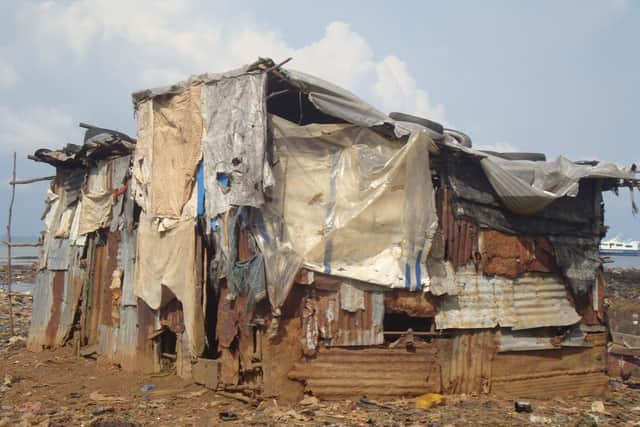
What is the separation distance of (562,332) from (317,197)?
4157mm

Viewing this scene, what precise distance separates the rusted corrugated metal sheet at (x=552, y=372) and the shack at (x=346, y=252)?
3cm

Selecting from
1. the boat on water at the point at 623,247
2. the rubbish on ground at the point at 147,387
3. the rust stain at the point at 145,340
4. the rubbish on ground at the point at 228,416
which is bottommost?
the rubbish on ground at the point at 228,416

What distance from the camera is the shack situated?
265 inches

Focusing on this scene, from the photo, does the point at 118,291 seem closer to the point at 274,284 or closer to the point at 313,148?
the point at 274,284

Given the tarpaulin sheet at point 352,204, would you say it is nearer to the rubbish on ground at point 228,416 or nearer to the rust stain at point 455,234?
the rust stain at point 455,234

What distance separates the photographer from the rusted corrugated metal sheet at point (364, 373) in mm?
6672

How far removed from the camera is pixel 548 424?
20.6ft

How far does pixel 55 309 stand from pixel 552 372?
9.03m

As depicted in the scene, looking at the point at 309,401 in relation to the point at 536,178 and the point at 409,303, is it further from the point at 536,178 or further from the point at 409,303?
the point at 536,178

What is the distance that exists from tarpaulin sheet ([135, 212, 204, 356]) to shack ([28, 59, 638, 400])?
0.09ft

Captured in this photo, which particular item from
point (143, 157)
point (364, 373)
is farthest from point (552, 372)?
point (143, 157)

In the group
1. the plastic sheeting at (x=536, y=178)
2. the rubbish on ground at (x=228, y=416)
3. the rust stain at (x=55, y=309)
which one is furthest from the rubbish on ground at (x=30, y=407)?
the plastic sheeting at (x=536, y=178)

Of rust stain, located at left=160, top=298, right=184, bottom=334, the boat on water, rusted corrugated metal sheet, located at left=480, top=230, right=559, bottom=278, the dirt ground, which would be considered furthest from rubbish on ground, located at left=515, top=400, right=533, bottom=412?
the boat on water

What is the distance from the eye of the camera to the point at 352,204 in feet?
23.0
